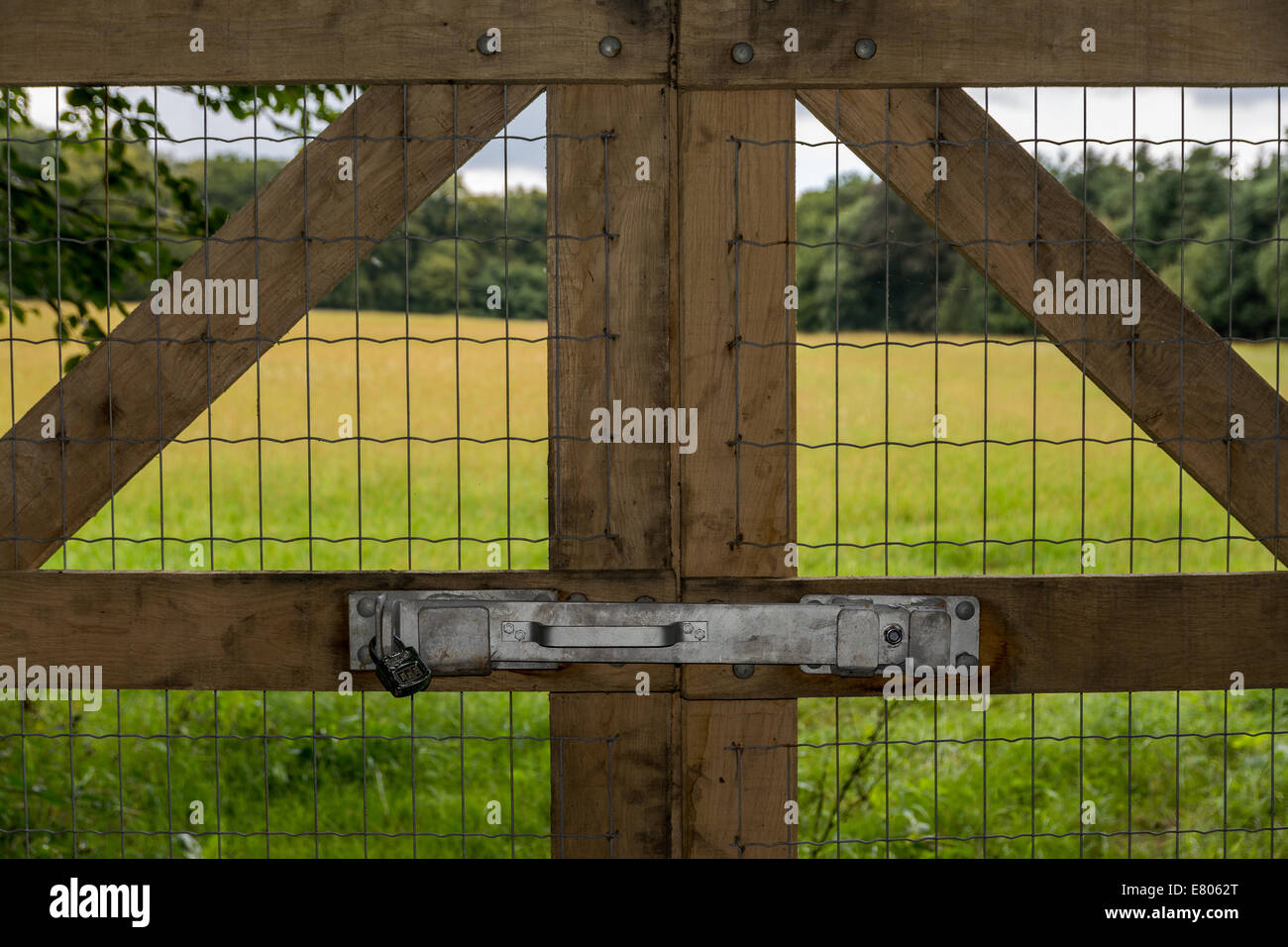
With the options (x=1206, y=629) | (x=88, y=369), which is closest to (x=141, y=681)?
(x=88, y=369)

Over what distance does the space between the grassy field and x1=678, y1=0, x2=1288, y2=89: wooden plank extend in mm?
501

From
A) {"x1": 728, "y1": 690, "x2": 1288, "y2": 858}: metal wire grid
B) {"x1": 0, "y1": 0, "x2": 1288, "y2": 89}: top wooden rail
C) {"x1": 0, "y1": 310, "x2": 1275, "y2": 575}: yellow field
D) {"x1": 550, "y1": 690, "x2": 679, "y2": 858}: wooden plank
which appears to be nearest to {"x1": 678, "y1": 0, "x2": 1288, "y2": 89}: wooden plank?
{"x1": 0, "y1": 0, "x2": 1288, "y2": 89}: top wooden rail

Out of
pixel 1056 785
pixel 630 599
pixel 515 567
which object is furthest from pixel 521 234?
pixel 515 567

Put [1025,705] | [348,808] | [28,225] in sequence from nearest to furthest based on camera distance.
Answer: [28,225], [348,808], [1025,705]

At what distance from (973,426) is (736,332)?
8176 mm

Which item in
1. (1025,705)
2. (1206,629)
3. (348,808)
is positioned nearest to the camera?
(1206,629)

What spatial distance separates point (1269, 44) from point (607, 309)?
4.18ft

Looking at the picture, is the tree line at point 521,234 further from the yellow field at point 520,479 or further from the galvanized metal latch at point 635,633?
the galvanized metal latch at point 635,633

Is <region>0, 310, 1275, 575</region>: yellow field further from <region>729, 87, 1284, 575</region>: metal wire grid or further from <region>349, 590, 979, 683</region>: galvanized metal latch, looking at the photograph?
<region>349, 590, 979, 683</region>: galvanized metal latch

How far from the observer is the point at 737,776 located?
82.3 inches

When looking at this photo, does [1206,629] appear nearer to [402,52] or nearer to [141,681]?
[402,52]

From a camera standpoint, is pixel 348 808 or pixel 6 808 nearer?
pixel 6 808

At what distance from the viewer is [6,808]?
12.5 feet

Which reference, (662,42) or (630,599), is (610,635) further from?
(662,42)
